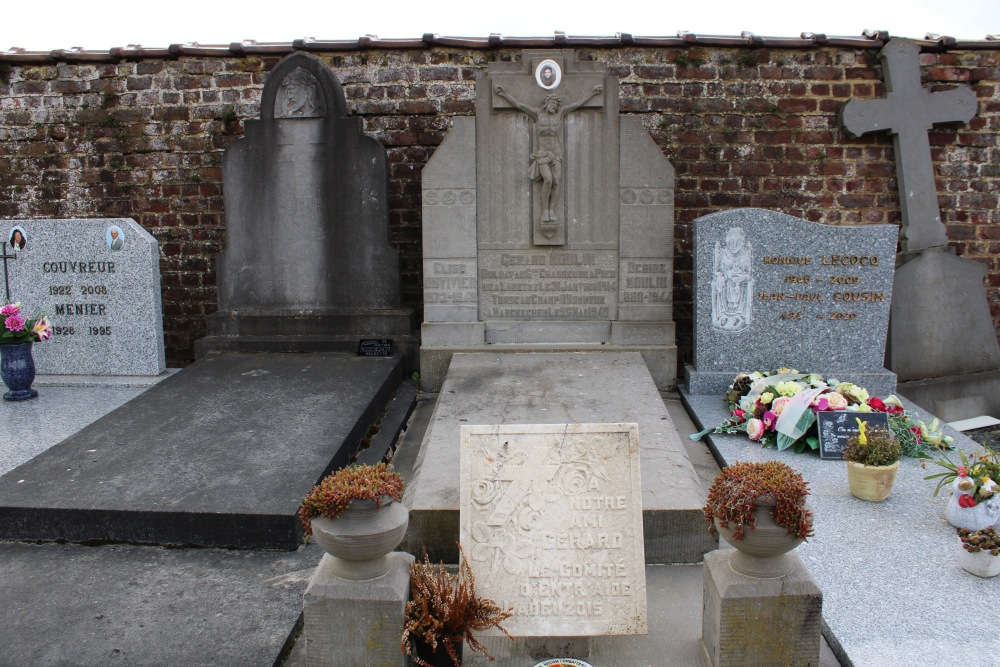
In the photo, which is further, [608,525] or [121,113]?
[121,113]

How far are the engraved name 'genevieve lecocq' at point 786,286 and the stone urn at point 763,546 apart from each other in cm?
315

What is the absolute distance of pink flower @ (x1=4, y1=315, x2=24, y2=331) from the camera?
5379 millimetres

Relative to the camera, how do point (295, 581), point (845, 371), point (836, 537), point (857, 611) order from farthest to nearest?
point (845, 371) → point (836, 537) → point (295, 581) → point (857, 611)

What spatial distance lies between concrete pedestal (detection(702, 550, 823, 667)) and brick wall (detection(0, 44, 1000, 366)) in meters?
4.93

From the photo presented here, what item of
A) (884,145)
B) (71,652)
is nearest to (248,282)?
(71,652)

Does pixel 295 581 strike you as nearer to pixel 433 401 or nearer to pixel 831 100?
pixel 433 401

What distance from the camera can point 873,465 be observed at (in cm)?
375

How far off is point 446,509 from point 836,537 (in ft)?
5.55

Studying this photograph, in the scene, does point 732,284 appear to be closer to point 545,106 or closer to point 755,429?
point 755,429

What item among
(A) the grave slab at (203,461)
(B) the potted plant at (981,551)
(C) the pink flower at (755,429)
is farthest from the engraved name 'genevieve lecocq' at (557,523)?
(C) the pink flower at (755,429)

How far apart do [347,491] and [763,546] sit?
128 centimetres

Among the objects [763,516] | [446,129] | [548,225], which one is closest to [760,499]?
[763,516]

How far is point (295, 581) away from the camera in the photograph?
10.4ft

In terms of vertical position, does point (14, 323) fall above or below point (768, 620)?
above
